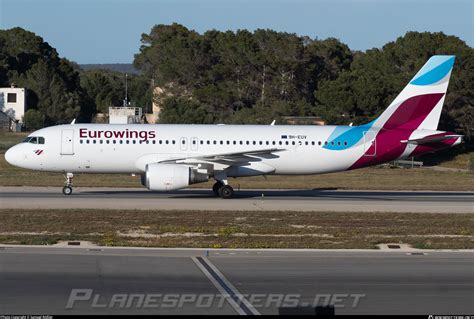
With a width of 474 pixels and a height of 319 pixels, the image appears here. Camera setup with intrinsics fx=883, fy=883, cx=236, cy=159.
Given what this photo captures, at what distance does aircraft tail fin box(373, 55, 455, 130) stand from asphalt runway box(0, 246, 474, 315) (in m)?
15.4

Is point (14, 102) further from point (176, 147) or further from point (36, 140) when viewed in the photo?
point (176, 147)

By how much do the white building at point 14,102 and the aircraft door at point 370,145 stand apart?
63.0 metres

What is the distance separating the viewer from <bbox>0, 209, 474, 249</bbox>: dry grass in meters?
23.1

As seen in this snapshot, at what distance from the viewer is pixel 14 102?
9438 centimetres

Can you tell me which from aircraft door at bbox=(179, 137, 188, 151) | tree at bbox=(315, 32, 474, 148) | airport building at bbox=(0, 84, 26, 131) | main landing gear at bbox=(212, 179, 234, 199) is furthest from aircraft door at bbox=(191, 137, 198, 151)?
airport building at bbox=(0, 84, 26, 131)

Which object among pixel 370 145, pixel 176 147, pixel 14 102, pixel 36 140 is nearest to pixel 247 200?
pixel 176 147

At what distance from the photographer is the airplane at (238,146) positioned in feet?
115

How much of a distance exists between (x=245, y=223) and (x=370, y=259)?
7101 mm

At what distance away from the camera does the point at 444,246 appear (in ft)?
75.7

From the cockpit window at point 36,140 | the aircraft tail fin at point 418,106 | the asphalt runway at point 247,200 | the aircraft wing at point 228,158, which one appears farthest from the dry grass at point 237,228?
the aircraft tail fin at point 418,106
